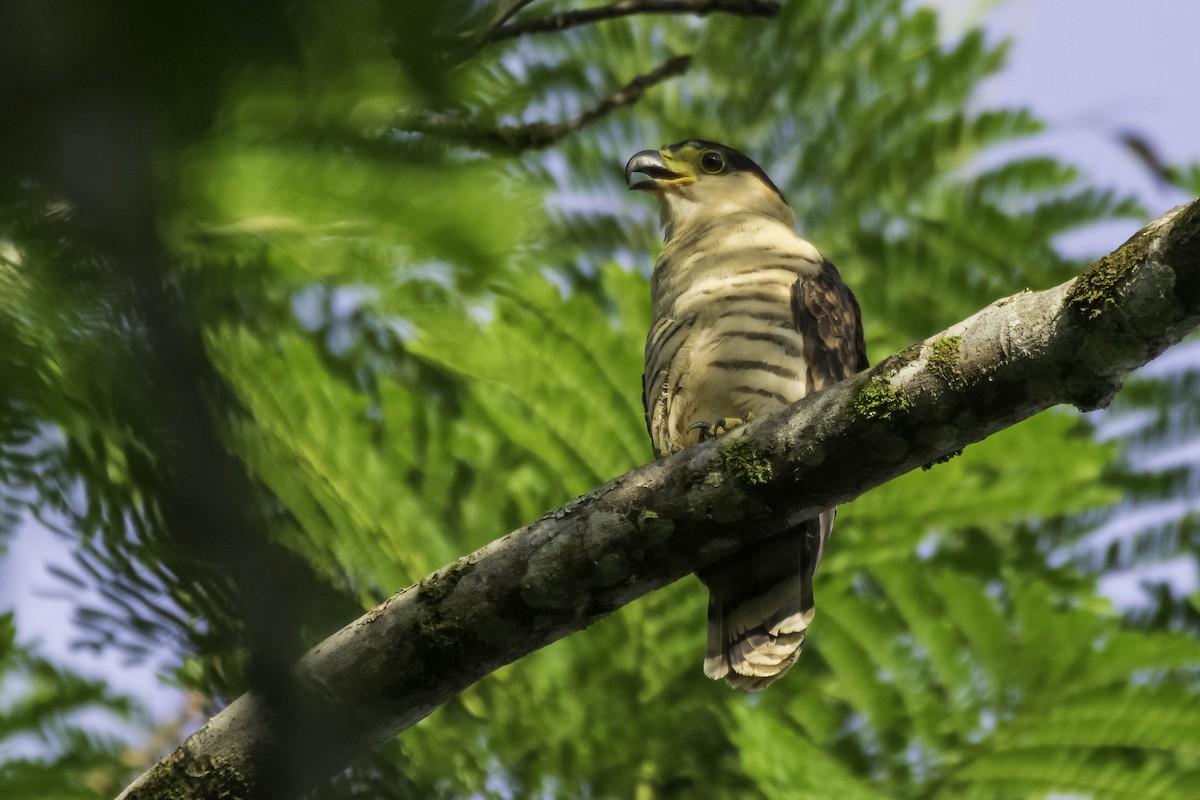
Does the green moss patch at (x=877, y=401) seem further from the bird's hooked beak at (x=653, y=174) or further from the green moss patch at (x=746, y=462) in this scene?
the bird's hooked beak at (x=653, y=174)

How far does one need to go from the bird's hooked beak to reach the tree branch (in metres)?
2.31

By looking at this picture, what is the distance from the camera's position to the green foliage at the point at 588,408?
0.81 metres

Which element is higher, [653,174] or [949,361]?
[653,174]

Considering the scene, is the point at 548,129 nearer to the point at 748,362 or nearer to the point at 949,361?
the point at 748,362

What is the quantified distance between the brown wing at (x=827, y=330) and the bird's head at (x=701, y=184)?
0.88m

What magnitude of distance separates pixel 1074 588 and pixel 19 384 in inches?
167

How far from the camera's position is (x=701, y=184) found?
4754mm

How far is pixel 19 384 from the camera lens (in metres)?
0.76

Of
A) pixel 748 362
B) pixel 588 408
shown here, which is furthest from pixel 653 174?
pixel 748 362

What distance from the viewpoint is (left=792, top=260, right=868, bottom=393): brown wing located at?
3652 mm

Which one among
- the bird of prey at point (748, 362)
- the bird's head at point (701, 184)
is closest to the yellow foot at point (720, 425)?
the bird of prey at point (748, 362)

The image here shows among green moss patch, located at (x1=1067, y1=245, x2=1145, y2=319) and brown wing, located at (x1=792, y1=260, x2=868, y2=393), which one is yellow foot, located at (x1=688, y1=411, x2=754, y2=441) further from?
green moss patch, located at (x1=1067, y1=245, x2=1145, y2=319)

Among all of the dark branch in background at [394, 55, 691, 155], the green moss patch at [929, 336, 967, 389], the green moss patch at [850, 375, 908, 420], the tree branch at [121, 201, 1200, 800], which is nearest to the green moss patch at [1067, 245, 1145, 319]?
the tree branch at [121, 201, 1200, 800]

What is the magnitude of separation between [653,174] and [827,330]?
1.37m
